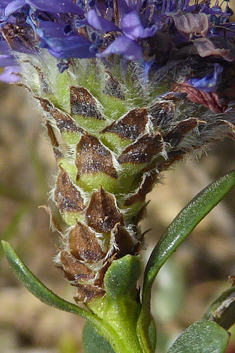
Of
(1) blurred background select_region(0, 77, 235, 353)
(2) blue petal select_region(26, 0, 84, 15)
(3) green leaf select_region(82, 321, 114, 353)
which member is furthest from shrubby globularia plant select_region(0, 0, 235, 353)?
(1) blurred background select_region(0, 77, 235, 353)

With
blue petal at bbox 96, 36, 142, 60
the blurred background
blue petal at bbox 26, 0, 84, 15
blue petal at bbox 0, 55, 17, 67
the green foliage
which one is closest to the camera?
blue petal at bbox 96, 36, 142, 60

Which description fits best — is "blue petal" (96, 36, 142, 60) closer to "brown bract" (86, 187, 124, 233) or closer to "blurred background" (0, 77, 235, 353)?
"brown bract" (86, 187, 124, 233)

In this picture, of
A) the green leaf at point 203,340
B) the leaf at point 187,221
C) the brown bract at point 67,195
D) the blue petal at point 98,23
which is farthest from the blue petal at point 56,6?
the green leaf at point 203,340

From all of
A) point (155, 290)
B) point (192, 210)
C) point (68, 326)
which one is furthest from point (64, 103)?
point (68, 326)

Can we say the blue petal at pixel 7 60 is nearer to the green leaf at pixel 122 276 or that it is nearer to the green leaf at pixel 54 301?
the green leaf at pixel 54 301

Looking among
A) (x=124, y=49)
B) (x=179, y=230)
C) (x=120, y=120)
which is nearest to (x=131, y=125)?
(x=120, y=120)

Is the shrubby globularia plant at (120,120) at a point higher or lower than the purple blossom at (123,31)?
lower

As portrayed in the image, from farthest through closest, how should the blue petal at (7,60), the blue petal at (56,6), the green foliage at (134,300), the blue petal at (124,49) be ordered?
1. the blue petal at (7,60)
2. the green foliage at (134,300)
3. the blue petal at (56,6)
4. the blue petal at (124,49)

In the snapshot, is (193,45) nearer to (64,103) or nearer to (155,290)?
(64,103)
